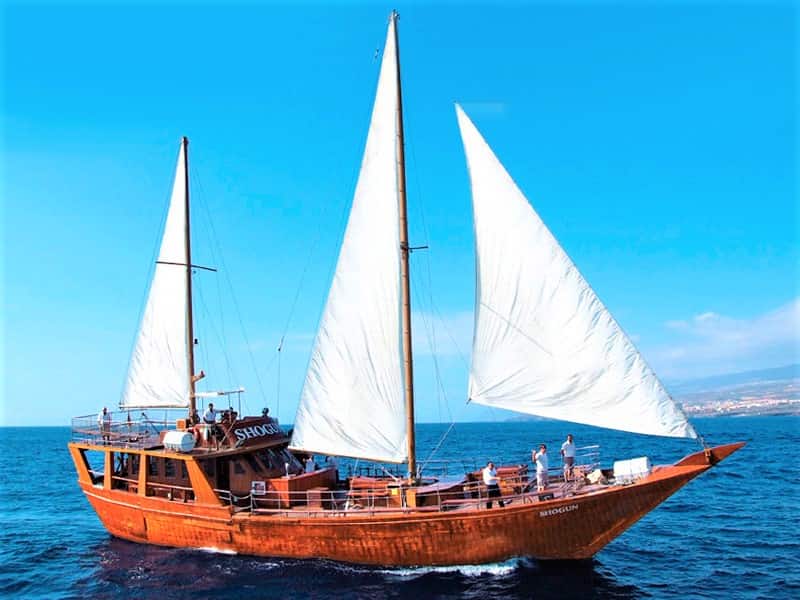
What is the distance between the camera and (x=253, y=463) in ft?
73.0

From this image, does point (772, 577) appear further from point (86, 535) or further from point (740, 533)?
point (86, 535)

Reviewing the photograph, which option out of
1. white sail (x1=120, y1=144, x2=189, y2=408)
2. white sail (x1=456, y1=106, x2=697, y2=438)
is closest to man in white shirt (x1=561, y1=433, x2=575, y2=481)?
white sail (x1=456, y1=106, x2=697, y2=438)

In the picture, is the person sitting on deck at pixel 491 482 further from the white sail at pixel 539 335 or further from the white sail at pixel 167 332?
the white sail at pixel 167 332

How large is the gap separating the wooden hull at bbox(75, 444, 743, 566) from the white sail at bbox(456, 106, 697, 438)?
2510 mm

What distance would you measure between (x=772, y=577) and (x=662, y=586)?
A: 3.89 meters

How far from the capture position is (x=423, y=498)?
18.2 meters

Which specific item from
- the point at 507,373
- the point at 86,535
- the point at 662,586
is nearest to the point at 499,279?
the point at 507,373

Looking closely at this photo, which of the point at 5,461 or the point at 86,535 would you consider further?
the point at 5,461

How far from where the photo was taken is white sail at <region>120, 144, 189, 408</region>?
79.7 ft

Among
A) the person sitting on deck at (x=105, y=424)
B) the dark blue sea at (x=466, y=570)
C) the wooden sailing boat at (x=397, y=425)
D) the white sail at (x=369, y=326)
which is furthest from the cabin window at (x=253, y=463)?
the person sitting on deck at (x=105, y=424)

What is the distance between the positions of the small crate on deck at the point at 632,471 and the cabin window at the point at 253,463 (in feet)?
41.3

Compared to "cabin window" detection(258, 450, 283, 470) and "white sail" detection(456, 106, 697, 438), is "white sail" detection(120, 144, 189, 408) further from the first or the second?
"white sail" detection(456, 106, 697, 438)

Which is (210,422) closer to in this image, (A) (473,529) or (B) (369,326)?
(B) (369,326)

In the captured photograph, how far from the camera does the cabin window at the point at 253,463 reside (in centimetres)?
2208
